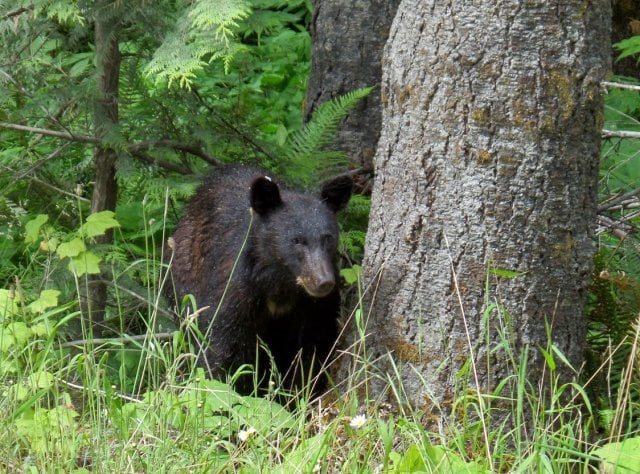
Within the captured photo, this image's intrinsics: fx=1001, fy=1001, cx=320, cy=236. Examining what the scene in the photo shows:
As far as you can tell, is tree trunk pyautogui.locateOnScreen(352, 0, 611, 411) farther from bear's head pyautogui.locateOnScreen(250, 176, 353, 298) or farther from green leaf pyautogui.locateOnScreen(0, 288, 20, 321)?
green leaf pyautogui.locateOnScreen(0, 288, 20, 321)

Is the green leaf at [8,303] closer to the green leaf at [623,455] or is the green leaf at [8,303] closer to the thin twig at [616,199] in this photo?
the green leaf at [623,455]

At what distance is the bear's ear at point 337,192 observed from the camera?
6.09 m

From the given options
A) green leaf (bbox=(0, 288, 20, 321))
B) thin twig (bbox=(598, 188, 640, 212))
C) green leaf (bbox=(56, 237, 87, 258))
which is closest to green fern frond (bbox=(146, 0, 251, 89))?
green leaf (bbox=(56, 237, 87, 258))

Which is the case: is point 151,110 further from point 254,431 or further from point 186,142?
point 254,431

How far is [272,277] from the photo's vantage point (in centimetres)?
611

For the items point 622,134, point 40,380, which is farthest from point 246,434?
point 622,134

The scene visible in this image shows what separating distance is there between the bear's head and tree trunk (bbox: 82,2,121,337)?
1165mm

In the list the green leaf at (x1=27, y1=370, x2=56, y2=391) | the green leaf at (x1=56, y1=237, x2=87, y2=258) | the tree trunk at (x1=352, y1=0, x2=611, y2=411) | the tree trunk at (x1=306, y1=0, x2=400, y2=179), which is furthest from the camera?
the tree trunk at (x1=306, y1=0, x2=400, y2=179)

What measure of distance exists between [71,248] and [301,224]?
4.52 ft

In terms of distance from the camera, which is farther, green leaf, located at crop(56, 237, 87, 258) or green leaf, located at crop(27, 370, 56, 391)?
green leaf, located at crop(56, 237, 87, 258)

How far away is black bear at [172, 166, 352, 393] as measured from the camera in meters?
5.98

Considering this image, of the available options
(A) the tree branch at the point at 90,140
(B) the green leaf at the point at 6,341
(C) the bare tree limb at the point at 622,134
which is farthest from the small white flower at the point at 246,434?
(A) the tree branch at the point at 90,140

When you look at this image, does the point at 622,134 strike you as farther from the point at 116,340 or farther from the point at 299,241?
the point at 116,340

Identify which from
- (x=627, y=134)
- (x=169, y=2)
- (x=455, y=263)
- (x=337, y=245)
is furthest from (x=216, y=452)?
(x=169, y=2)
